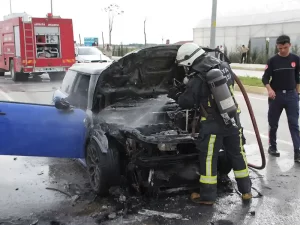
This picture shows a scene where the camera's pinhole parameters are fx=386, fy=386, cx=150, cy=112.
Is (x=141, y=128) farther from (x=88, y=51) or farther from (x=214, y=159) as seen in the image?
(x=88, y=51)

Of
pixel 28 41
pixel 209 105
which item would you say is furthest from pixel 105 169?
pixel 28 41

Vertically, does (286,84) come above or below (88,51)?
below

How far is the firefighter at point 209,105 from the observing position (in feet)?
12.5

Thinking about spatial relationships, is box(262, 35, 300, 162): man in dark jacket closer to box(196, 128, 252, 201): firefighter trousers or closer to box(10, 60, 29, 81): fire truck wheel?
box(196, 128, 252, 201): firefighter trousers

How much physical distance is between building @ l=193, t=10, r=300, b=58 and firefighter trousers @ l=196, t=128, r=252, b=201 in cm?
2239

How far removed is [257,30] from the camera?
29.4m

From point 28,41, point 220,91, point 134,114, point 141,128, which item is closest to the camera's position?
point 220,91

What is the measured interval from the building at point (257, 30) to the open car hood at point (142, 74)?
21.6m

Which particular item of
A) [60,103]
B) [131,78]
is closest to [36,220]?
[60,103]

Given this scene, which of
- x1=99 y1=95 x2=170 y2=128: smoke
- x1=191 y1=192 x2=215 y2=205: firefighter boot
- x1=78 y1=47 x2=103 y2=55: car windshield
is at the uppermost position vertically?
x1=78 y1=47 x2=103 y2=55: car windshield

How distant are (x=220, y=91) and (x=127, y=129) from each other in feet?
3.33

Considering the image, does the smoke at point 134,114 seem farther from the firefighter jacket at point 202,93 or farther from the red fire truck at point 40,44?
the red fire truck at point 40,44

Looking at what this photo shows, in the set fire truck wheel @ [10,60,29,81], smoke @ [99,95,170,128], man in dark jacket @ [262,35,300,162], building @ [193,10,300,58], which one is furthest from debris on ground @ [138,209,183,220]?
building @ [193,10,300,58]

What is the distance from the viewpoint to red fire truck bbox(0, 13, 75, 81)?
16.7 metres
